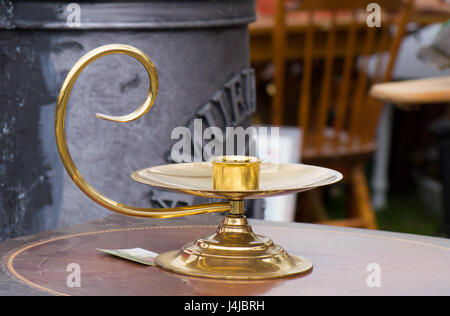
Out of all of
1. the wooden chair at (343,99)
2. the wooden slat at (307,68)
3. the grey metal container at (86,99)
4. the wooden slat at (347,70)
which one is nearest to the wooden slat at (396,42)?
the wooden chair at (343,99)

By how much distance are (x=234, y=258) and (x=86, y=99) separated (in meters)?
0.50

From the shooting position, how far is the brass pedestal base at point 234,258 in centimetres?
76

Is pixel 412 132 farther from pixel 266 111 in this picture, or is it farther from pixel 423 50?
pixel 423 50

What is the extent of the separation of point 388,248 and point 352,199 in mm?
1922

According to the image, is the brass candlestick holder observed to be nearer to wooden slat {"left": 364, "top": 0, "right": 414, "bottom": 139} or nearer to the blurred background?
the blurred background

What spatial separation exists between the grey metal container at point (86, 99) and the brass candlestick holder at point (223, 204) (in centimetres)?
37

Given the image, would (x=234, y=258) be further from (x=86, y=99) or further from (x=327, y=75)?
(x=327, y=75)

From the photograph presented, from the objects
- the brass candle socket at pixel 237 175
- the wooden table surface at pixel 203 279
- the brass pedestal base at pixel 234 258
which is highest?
the brass candle socket at pixel 237 175

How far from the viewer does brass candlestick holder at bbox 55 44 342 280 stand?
2.52ft

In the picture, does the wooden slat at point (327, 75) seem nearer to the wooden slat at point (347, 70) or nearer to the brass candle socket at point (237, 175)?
the wooden slat at point (347, 70)

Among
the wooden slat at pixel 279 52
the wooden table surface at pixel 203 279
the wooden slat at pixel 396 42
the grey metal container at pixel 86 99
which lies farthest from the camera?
the wooden slat at pixel 396 42

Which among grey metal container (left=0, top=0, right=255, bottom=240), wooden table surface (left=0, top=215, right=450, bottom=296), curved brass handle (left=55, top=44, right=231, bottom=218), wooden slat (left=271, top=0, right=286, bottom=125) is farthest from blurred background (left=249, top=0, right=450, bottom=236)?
curved brass handle (left=55, top=44, right=231, bottom=218)

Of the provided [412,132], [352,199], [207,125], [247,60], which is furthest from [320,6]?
[412,132]

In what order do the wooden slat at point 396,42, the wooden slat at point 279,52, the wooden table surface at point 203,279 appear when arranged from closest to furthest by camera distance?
the wooden table surface at point 203,279 < the wooden slat at point 279,52 < the wooden slat at point 396,42
